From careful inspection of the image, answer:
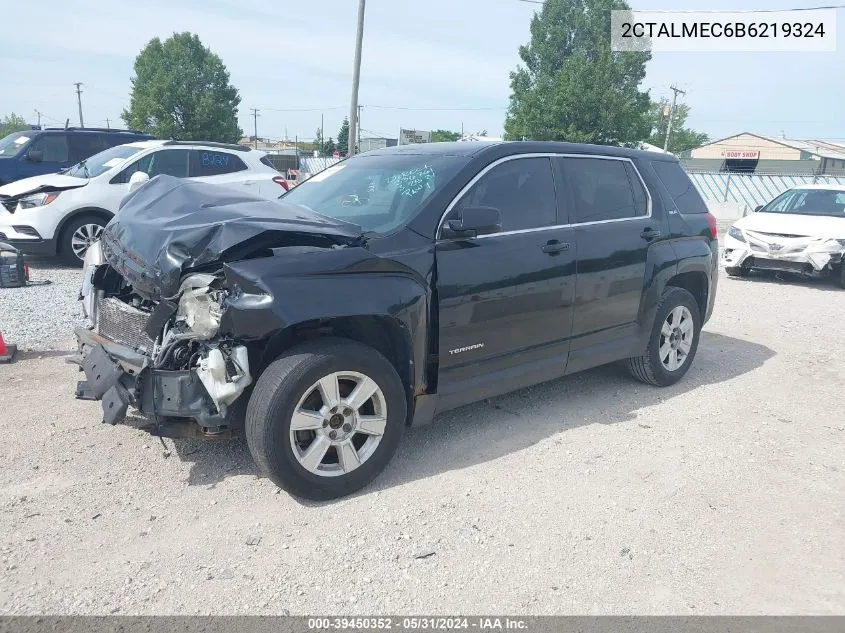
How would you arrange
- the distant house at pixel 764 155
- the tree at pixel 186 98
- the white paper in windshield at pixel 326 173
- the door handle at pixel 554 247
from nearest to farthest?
the door handle at pixel 554 247 → the white paper in windshield at pixel 326 173 → the tree at pixel 186 98 → the distant house at pixel 764 155

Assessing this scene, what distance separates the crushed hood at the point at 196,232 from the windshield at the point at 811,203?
32.6ft

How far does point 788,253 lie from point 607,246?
7.02 meters

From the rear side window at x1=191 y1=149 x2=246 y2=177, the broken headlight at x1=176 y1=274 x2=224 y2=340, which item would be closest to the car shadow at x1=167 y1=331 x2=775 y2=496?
the broken headlight at x1=176 y1=274 x2=224 y2=340

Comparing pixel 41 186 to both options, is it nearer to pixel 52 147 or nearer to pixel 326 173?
pixel 52 147

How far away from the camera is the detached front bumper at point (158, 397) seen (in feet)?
10.9

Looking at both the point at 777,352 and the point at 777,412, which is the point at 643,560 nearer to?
the point at 777,412

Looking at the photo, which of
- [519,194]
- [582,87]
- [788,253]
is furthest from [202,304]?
[582,87]

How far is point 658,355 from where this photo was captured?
17.9 feet

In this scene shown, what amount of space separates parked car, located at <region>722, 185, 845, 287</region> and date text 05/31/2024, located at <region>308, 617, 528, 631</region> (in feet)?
31.2

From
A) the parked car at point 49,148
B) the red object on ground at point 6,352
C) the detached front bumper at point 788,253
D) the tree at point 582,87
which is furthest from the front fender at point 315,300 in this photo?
the tree at point 582,87

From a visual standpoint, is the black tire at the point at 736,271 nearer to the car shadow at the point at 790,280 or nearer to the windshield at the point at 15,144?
the car shadow at the point at 790,280

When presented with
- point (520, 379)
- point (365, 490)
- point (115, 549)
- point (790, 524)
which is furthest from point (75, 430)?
point (790, 524)

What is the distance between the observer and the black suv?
10.9ft

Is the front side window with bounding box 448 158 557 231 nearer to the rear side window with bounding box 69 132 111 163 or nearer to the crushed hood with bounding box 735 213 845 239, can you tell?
the crushed hood with bounding box 735 213 845 239
